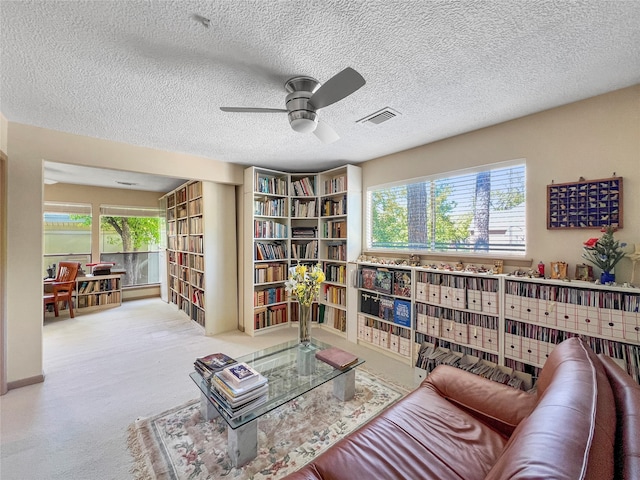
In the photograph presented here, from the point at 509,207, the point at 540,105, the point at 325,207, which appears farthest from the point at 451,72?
the point at 325,207

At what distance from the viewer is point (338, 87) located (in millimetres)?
1392

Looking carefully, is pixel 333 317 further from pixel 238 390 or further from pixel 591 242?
pixel 591 242

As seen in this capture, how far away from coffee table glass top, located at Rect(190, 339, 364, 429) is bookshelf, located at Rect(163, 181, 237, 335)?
1733 mm

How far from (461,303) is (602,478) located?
1.99 meters

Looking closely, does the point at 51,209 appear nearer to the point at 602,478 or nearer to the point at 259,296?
the point at 259,296

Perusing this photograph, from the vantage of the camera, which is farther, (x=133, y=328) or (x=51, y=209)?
(x=51, y=209)

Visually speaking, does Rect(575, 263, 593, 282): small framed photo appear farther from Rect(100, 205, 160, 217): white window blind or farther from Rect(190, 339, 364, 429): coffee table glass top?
Rect(100, 205, 160, 217): white window blind

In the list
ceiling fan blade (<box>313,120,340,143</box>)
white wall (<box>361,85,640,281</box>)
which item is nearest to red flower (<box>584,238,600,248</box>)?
white wall (<box>361,85,640,281</box>)

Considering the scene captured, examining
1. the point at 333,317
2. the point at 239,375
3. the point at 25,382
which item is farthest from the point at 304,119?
the point at 25,382

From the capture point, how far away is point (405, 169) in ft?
10.4

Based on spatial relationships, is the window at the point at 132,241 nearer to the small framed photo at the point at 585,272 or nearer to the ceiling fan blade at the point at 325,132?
the ceiling fan blade at the point at 325,132

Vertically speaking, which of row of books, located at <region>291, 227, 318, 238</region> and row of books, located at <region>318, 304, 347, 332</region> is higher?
row of books, located at <region>291, 227, 318, 238</region>

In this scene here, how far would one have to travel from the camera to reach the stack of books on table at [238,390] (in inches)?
60.1

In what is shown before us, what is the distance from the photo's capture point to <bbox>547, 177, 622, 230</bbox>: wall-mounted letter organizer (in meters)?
1.86
